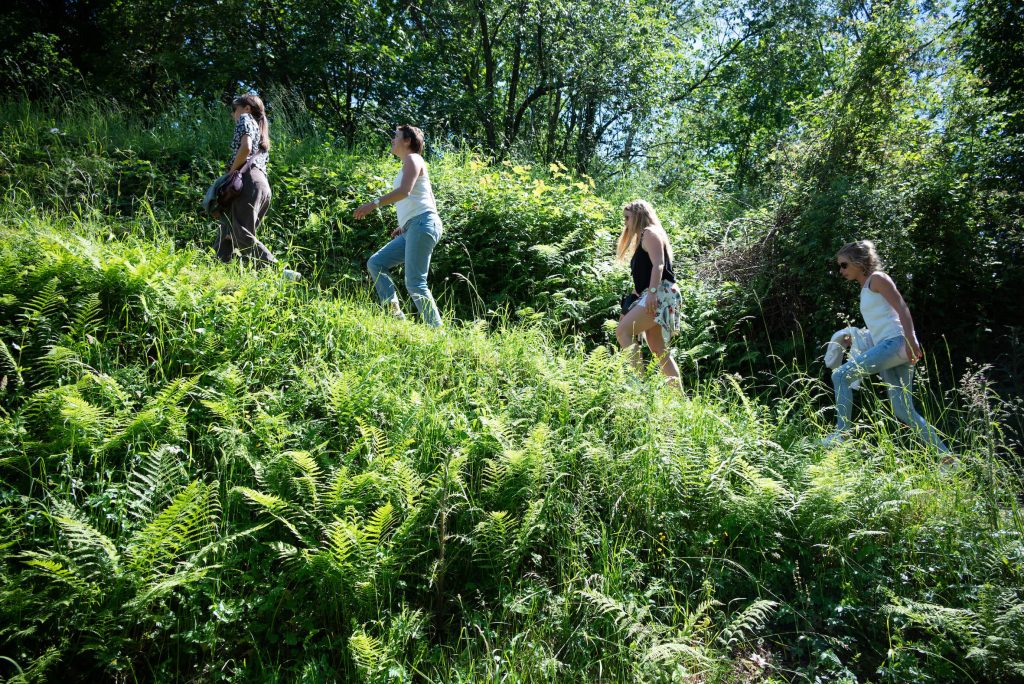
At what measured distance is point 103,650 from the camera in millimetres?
2668

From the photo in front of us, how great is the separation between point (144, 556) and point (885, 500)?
387cm

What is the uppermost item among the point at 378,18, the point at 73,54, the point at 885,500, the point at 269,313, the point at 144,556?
the point at 378,18

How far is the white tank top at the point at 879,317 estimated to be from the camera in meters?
5.79

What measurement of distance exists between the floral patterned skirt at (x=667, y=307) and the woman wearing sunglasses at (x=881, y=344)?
4.66ft

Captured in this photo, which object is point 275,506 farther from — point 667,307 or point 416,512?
point 667,307

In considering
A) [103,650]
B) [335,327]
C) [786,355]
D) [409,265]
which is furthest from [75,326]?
[786,355]

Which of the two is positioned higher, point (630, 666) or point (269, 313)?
point (269, 313)

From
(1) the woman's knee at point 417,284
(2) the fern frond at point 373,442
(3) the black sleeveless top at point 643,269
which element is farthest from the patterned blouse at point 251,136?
(2) the fern frond at point 373,442

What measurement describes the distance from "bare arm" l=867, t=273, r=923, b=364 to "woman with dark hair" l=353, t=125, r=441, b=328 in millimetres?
3890

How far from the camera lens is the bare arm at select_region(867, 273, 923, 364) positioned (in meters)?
5.71

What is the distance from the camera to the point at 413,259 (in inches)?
255

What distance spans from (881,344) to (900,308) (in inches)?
14.4

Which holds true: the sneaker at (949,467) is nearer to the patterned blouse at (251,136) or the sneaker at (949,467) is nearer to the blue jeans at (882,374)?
the blue jeans at (882,374)

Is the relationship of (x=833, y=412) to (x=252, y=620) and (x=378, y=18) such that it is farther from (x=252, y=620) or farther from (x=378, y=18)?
(x=378, y=18)
